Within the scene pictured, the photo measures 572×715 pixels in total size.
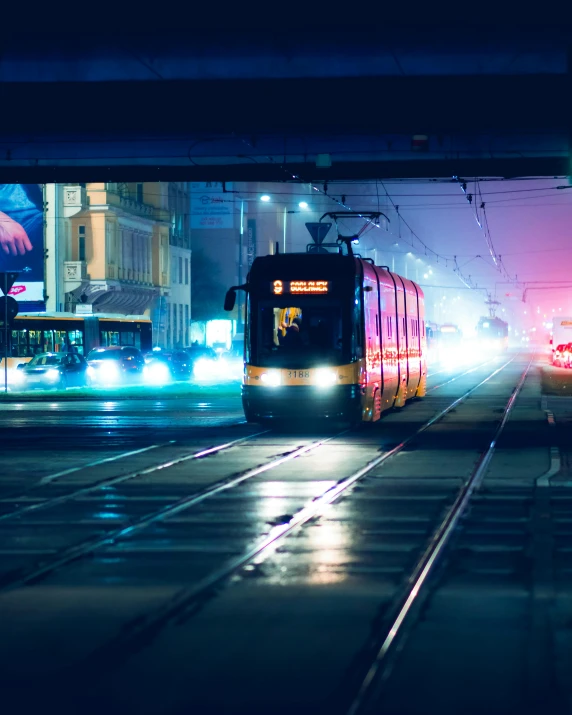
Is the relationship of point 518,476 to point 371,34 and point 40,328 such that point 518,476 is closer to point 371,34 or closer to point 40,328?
point 371,34

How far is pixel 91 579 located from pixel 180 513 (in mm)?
3959

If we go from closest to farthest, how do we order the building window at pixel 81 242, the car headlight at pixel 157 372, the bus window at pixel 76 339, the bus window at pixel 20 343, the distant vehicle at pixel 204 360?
the bus window at pixel 20 343
the bus window at pixel 76 339
the car headlight at pixel 157 372
the distant vehicle at pixel 204 360
the building window at pixel 81 242

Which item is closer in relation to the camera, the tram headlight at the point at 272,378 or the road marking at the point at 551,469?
the road marking at the point at 551,469

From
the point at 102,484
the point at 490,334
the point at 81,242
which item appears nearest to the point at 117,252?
the point at 81,242

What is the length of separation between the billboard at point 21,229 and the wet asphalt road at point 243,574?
176ft

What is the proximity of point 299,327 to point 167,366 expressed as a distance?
138 ft

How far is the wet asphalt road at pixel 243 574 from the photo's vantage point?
21.8 ft

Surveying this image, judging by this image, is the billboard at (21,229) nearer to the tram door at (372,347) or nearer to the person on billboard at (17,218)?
the person on billboard at (17,218)

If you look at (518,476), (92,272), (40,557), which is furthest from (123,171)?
(92,272)

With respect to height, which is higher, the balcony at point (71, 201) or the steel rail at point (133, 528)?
the balcony at point (71, 201)

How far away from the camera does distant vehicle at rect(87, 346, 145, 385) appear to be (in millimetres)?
59406

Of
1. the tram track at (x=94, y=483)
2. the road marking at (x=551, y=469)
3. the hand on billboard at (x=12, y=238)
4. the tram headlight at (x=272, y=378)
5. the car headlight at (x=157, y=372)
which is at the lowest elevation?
the road marking at (x=551, y=469)

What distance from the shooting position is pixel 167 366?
68625 millimetres

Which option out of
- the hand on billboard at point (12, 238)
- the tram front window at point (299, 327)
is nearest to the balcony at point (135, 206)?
the hand on billboard at point (12, 238)
